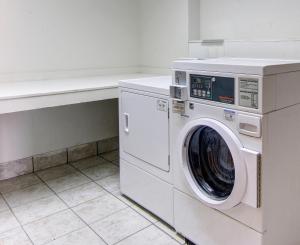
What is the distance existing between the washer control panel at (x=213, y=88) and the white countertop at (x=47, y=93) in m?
1.00

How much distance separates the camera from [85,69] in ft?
10.2

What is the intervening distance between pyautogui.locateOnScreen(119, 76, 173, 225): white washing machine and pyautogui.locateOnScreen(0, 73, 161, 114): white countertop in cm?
24

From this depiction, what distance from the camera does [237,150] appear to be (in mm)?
1446

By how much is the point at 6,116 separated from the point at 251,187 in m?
2.15

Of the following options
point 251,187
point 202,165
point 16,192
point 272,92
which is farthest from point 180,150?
point 16,192

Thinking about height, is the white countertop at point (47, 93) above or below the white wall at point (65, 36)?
below

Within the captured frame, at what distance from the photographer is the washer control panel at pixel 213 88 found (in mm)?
1479

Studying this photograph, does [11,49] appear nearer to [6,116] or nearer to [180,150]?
[6,116]

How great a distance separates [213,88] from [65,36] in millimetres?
1885

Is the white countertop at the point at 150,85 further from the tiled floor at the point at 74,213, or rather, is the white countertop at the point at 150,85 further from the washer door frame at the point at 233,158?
the tiled floor at the point at 74,213

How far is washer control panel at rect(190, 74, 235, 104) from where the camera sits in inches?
58.2

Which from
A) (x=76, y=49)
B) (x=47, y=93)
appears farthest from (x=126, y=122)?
(x=76, y=49)

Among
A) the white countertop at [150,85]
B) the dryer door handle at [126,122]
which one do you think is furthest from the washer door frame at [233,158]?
the dryer door handle at [126,122]

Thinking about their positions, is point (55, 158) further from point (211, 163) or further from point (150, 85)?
point (211, 163)
